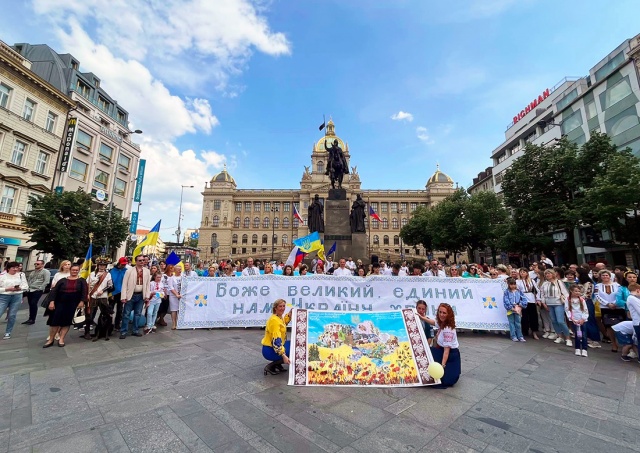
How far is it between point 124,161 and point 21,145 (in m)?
14.1

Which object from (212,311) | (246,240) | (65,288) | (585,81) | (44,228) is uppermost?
(585,81)

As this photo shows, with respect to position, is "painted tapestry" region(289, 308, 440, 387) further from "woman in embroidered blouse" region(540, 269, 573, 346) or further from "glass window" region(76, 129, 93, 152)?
"glass window" region(76, 129, 93, 152)

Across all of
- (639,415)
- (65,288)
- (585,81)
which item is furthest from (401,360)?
(585,81)

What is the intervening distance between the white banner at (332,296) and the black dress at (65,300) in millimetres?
2261

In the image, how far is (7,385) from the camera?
4.02 m

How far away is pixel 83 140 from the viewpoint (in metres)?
30.0

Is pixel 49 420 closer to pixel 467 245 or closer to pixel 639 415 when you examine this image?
pixel 639 415

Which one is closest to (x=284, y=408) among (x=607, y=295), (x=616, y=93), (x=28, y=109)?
(x=607, y=295)

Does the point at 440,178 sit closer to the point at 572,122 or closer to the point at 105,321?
the point at 572,122

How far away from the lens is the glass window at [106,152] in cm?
3275

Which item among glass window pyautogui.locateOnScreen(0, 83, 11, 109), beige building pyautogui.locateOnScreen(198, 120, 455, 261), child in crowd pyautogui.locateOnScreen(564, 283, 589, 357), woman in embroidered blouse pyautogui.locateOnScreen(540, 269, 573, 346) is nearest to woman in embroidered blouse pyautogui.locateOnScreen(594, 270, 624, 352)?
woman in embroidered blouse pyautogui.locateOnScreen(540, 269, 573, 346)

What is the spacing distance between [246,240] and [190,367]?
78.1 meters

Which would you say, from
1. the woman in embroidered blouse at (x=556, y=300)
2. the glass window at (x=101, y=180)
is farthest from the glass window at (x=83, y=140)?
the woman in embroidered blouse at (x=556, y=300)

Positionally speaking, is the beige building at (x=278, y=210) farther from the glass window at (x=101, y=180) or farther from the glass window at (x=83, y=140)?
the glass window at (x=83, y=140)
